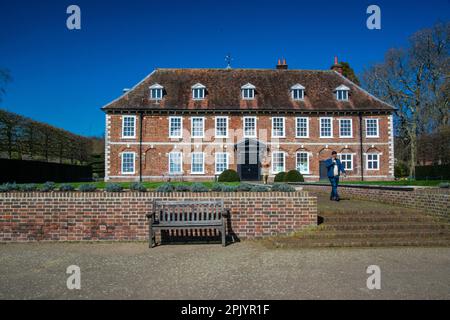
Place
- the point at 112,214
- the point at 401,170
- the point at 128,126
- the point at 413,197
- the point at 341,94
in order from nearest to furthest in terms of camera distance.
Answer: the point at 112,214
the point at 413,197
the point at 128,126
the point at 341,94
the point at 401,170

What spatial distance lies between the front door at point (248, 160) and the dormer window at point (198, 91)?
550 centimetres

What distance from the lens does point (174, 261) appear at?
603cm

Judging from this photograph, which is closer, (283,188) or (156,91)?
(283,188)

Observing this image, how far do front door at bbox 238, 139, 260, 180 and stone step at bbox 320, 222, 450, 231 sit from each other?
19.1m

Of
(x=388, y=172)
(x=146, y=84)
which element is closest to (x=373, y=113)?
(x=388, y=172)

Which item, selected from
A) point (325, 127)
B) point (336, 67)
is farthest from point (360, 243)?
point (336, 67)

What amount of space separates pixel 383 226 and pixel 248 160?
19.6 metres

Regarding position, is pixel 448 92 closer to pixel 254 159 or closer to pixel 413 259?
pixel 254 159

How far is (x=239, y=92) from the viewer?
28.3 metres

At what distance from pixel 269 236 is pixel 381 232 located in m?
2.64

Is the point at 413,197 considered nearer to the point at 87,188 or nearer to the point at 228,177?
the point at 87,188

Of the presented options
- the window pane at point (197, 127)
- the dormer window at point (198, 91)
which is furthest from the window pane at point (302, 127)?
the dormer window at point (198, 91)

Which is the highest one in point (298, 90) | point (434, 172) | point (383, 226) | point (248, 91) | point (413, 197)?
point (298, 90)

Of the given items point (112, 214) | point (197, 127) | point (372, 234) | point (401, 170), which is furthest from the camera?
point (401, 170)
